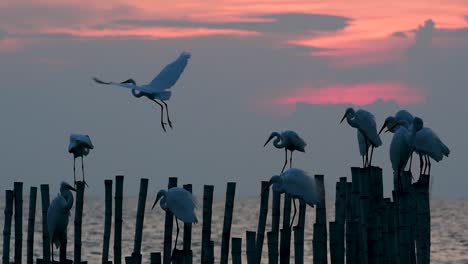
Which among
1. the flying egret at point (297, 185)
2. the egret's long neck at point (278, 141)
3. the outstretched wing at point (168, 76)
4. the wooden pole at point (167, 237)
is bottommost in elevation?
the wooden pole at point (167, 237)

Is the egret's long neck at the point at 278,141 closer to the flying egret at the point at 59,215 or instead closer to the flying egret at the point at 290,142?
the flying egret at the point at 290,142

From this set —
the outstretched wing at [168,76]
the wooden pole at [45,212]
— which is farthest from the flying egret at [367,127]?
the wooden pole at [45,212]

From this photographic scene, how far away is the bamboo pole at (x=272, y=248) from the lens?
47.1 ft

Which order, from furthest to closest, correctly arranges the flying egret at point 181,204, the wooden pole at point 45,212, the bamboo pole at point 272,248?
the wooden pole at point 45,212
the flying egret at point 181,204
the bamboo pole at point 272,248

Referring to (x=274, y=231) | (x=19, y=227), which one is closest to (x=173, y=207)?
(x=274, y=231)

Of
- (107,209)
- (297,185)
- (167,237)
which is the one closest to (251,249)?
(297,185)

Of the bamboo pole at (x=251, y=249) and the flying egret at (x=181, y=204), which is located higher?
the flying egret at (x=181, y=204)

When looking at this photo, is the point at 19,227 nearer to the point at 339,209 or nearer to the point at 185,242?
the point at 185,242

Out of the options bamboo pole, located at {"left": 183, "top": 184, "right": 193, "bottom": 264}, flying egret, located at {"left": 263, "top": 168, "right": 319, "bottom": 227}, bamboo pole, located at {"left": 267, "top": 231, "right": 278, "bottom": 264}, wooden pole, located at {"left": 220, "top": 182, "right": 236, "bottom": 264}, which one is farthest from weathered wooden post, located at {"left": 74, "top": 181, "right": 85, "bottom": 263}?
bamboo pole, located at {"left": 267, "top": 231, "right": 278, "bottom": 264}

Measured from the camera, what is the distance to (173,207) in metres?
15.3

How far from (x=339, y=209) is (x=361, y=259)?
1.06m

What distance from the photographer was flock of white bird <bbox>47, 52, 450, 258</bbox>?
50.5 ft

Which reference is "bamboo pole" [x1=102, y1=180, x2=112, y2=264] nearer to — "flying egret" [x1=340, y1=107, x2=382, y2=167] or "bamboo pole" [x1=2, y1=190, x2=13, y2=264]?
"bamboo pole" [x1=2, y1=190, x2=13, y2=264]

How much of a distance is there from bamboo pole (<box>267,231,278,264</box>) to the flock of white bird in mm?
1145
